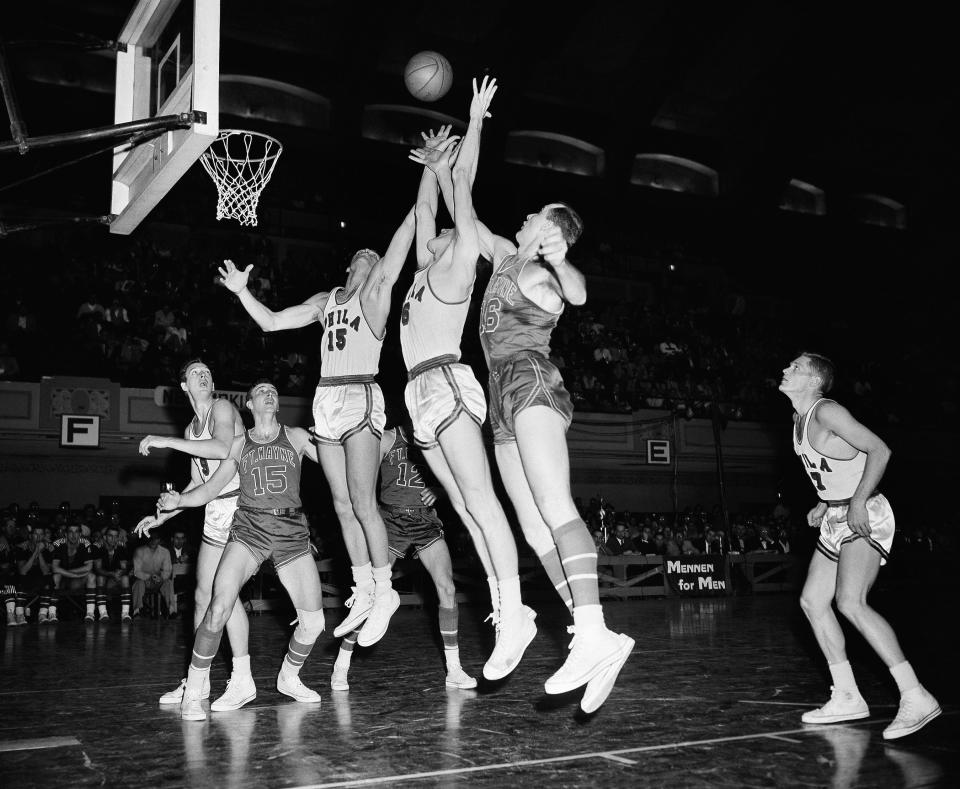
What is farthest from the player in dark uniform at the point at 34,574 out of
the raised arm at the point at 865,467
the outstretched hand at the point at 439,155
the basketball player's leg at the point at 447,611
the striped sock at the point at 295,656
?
the raised arm at the point at 865,467

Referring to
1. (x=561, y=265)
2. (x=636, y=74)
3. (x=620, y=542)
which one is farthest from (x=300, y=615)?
(x=636, y=74)

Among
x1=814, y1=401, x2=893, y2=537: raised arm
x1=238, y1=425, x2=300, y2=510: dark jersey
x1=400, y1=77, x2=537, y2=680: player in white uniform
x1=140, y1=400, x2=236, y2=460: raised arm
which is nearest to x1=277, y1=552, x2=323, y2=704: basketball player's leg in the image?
x1=238, y1=425, x2=300, y2=510: dark jersey

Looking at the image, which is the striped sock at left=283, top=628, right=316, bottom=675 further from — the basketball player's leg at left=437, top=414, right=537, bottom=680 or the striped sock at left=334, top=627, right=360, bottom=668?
the basketball player's leg at left=437, top=414, right=537, bottom=680

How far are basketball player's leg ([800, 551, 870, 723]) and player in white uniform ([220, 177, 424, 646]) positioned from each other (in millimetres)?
3049

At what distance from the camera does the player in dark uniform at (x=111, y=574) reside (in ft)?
47.4

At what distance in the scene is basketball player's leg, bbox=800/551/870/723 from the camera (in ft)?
19.1

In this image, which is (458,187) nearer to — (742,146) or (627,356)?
(627,356)

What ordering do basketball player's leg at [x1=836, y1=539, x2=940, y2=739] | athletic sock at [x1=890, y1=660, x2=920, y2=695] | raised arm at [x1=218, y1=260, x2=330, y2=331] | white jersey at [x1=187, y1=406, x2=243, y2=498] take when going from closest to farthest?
basketball player's leg at [x1=836, y1=539, x2=940, y2=739] → athletic sock at [x1=890, y1=660, x2=920, y2=695] → white jersey at [x1=187, y1=406, x2=243, y2=498] → raised arm at [x1=218, y1=260, x2=330, y2=331]

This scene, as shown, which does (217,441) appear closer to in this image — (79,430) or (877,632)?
(877,632)

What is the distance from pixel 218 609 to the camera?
21.6 feet

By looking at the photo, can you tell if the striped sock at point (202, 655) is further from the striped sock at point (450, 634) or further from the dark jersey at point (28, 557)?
the dark jersey at point (28, 557)

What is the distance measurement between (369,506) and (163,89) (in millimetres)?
3882

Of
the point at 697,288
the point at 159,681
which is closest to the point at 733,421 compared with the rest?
the point at 697,288

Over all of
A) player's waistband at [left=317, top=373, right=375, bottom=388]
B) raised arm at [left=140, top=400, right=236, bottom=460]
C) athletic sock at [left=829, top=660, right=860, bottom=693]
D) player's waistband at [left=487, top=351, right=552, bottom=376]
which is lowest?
athletic sock at [left=829, top=660, right=860, bottom=693]
